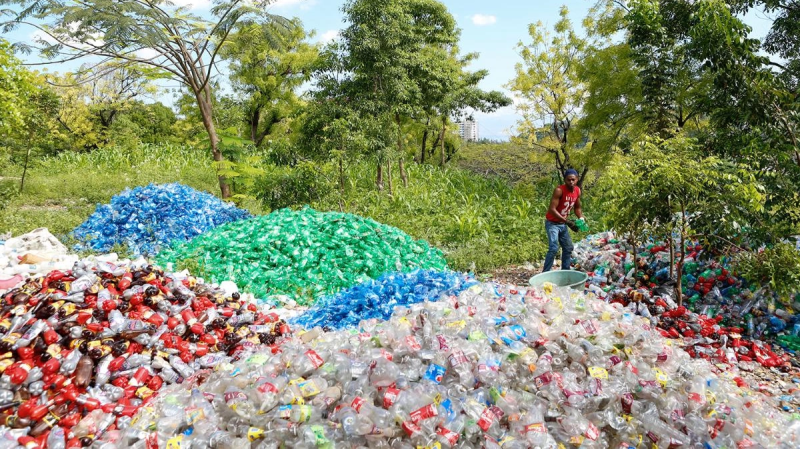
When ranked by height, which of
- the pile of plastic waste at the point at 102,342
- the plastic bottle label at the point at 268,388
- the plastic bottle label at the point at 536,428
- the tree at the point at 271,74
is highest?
the tree at the point at 271,74

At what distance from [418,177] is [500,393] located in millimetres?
11091

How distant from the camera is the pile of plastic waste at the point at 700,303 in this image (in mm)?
3934

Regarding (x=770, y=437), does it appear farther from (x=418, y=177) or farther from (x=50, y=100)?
(x=50, y=100)

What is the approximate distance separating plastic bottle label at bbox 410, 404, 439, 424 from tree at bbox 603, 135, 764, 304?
10.0ft

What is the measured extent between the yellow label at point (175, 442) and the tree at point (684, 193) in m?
3.99

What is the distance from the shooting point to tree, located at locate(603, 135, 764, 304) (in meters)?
3.95

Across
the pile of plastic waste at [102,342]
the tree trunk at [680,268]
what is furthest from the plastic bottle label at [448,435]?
the tree trunk at [680,268]

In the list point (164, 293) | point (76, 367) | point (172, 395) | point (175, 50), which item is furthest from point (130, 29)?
point (172, 395)

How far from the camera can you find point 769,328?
4.17 meters

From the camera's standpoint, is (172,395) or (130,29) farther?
(130,29)

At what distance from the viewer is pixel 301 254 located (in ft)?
18.4

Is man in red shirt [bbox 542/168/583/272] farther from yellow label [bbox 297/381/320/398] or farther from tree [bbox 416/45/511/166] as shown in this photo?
tree [bbox 416/45/511/166]

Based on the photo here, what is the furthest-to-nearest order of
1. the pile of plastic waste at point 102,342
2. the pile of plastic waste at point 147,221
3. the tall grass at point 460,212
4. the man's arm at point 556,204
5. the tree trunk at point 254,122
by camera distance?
the tree trunk at point 254,122, the tall grass at point 460,212, the pile of plastic waste at point 147,221, the man's arm at point 556,204, the pile of plastic waste at point 102,342

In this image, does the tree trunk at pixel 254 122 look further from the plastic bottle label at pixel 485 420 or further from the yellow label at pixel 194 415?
the plastic bottle label at pixel 485 420
